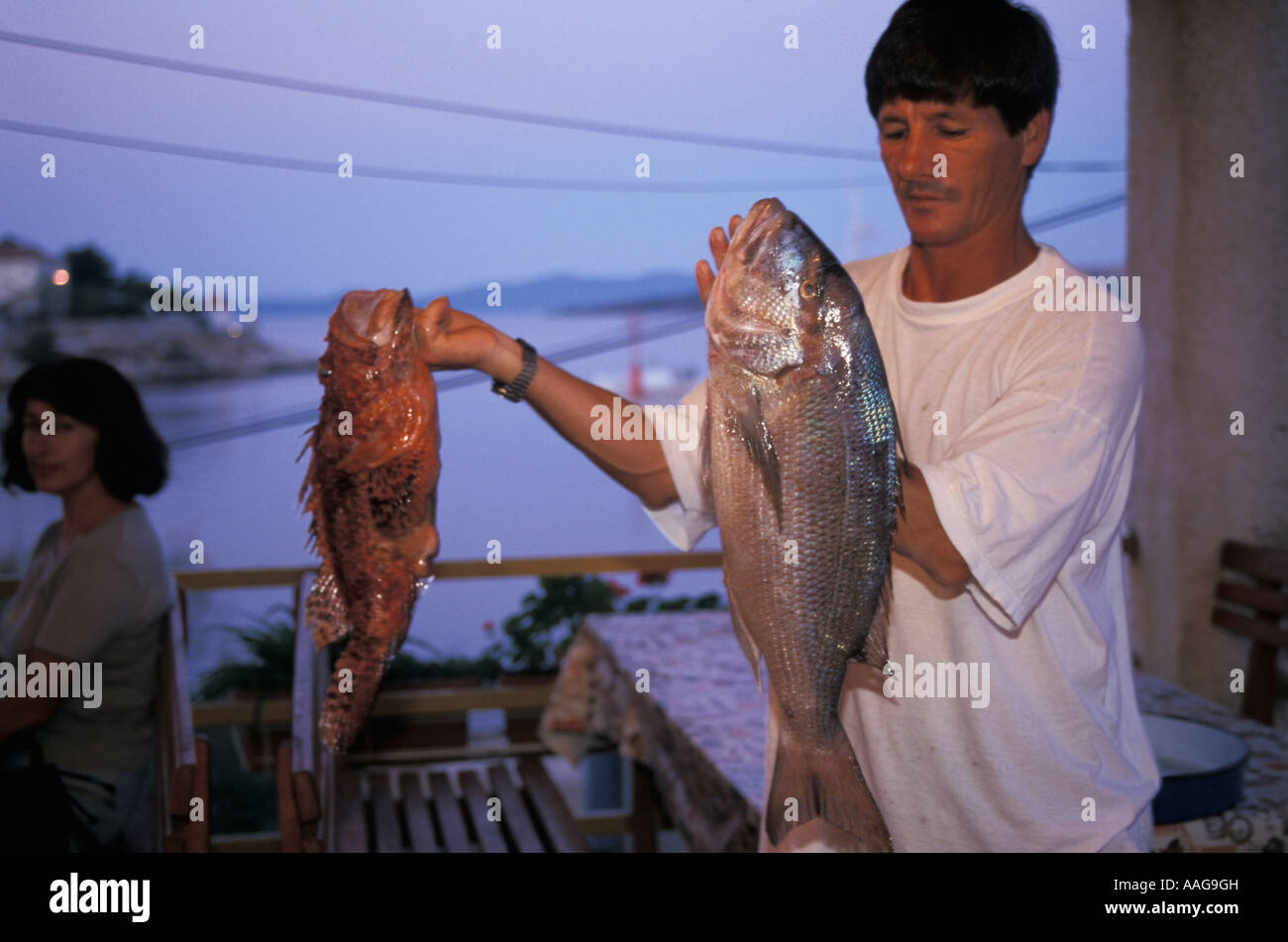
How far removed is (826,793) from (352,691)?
0.62 metres

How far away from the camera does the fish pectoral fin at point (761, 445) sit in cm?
143

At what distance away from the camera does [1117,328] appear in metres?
1.62

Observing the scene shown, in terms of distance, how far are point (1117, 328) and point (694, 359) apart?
232cm

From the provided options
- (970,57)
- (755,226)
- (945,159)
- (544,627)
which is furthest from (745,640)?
(544,627)

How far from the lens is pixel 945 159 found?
5.44 ft

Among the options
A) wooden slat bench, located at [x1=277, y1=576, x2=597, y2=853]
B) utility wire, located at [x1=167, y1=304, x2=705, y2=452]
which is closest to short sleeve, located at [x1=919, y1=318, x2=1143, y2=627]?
wooden slat bench, located at [x1=277, y1=576, x2=597, y2=853]

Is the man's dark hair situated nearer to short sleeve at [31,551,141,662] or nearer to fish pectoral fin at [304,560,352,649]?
fish pectoral fin at [304,560,352,649]

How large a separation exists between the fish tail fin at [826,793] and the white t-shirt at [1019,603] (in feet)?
0.84

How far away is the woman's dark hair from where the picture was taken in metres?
3.15

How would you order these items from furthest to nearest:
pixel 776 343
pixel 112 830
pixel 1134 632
→ pixel 1134 632 < pixel 112 830 < pixel 776 343

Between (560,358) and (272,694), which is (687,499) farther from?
(272,694)

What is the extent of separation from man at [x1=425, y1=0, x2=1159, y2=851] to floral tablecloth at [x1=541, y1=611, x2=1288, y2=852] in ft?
2.30
